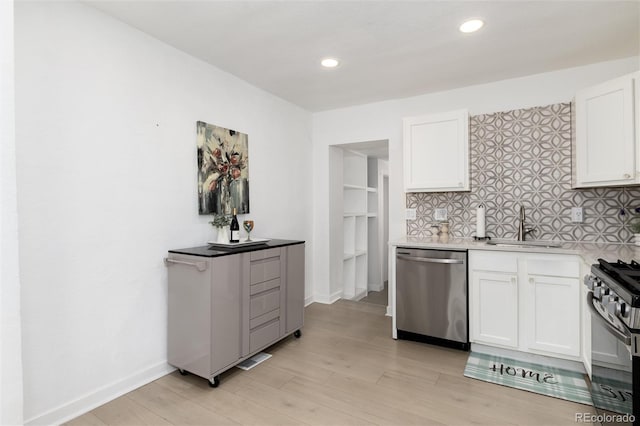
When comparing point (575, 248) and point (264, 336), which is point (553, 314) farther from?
point (264, 336)

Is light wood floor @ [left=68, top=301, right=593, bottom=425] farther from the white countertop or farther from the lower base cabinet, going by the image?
the white countertop

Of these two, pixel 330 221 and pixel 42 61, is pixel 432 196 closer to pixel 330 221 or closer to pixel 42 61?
pixel 330 221

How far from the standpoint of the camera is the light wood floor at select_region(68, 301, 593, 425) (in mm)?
1966

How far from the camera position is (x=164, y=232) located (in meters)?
2.49

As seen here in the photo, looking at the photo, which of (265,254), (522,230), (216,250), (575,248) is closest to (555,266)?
(575,248)

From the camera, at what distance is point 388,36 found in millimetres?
2416

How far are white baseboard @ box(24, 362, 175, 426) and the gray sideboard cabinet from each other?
14cm

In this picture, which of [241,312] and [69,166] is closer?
[69,166]

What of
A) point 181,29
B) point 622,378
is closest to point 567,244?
point 622,378

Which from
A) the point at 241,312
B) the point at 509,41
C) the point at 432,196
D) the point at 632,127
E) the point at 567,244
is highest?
the point at 509,41

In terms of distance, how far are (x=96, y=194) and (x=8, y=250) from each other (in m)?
0.72

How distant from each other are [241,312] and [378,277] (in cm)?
346

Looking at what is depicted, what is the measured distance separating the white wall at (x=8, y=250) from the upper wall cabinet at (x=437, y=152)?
2948 mm

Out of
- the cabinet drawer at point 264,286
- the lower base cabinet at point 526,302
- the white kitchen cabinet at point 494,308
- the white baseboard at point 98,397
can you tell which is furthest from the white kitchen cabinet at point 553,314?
the white baseboard at point 98,397
